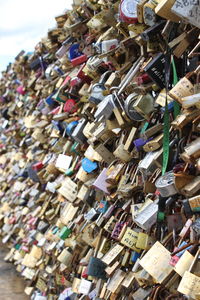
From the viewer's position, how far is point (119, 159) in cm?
374

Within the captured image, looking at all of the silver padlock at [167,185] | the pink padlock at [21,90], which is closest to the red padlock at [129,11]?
the silver padlock at [167,185]

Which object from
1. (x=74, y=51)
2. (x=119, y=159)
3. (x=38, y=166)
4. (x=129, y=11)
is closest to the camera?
(x=129, y=11)

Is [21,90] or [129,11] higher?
[129,11]

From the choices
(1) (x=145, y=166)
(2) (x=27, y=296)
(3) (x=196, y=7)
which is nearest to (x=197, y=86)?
(3) (x=196, y=7)

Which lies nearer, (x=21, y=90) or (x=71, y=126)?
(x=71, y=126)

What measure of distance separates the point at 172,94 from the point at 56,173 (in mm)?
3035

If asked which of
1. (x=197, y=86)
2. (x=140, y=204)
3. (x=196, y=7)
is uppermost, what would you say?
(x=196, y=7)

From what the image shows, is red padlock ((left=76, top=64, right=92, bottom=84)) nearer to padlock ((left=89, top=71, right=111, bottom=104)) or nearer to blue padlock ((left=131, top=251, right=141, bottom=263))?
padlock ((left=89, top=71, right=111, bottom=104))

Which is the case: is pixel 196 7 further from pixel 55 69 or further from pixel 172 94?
pixel 55 69

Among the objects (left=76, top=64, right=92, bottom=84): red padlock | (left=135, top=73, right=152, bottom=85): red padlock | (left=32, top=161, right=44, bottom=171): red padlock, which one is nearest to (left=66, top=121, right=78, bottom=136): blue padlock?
(left=76, top=64, right=92, bottom=84): red padlock

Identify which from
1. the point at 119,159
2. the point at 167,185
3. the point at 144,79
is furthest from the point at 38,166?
the point at 167,185

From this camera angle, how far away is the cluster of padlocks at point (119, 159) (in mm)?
2766

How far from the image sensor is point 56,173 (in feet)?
18.4

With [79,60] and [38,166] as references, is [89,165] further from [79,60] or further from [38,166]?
[38,166]
